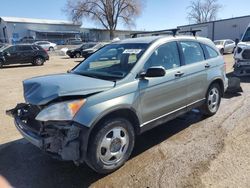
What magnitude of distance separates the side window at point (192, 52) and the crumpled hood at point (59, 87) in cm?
192

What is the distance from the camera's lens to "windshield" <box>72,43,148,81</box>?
4.10m

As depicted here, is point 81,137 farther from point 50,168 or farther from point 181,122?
point 181,122

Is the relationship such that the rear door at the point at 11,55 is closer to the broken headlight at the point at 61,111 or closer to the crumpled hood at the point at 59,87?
the crumpled hood at the point at 59,87

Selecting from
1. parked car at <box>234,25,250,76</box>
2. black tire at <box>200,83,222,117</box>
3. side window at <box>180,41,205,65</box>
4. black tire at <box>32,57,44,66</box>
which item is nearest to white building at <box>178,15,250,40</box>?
black tire at <box>32,57,44,66</box>

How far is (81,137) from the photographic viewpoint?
325 cm

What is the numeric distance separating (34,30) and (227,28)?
137 feet

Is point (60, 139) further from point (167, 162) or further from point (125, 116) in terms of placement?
point (167, 162)

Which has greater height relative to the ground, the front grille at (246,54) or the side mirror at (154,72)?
the side mirror at (154,72)

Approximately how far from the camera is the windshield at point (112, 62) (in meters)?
4.10

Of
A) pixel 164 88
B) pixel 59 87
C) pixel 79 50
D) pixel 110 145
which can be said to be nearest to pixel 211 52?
pixel 164 88

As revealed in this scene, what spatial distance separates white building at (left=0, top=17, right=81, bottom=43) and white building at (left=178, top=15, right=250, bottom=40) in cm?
3102

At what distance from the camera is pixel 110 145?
365 cm

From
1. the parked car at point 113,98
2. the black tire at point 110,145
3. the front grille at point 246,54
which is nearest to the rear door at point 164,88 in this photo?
the parked car at point 113,98

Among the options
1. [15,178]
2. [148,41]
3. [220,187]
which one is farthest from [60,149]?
[148,41]
